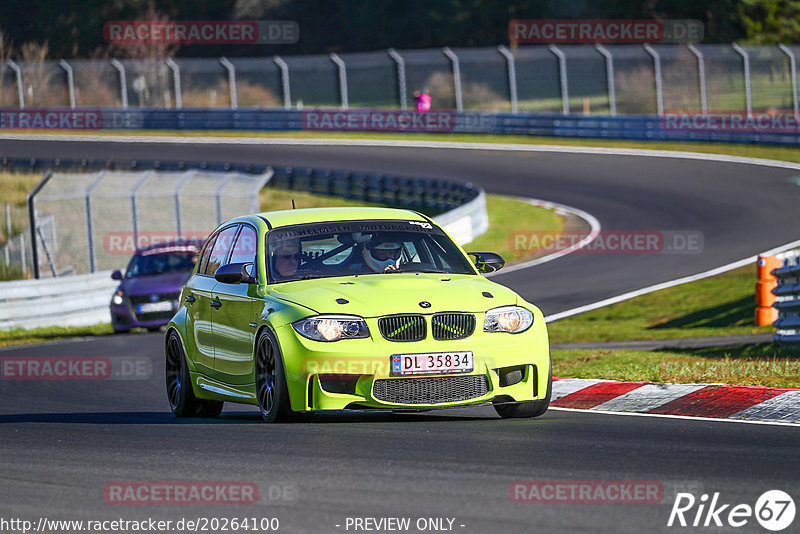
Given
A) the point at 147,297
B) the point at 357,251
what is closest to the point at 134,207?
the point at 147,297

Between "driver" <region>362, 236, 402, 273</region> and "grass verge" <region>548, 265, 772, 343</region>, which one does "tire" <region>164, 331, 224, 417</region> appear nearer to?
"driver" <region>362, 236, 402, 273</region>

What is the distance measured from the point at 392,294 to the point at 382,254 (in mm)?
986

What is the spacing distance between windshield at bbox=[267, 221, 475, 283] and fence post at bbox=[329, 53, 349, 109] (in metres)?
41.5

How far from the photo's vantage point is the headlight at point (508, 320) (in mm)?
8875

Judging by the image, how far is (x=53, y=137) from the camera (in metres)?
55.9

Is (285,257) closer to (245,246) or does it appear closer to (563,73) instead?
(245,246)

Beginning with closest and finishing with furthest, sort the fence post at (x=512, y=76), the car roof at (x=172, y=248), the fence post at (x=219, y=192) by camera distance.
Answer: the car roof at (x=172, y=248) → the fence post at (x=219, y=192) → the fence post at (x=512, y=76)

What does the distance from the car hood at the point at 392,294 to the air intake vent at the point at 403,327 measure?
0.05 metres

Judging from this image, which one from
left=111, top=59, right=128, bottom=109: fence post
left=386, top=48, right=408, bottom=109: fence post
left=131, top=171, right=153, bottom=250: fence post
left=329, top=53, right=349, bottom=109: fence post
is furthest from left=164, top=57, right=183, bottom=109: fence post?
left=131, top=171, right=153, bottom=250: fence post

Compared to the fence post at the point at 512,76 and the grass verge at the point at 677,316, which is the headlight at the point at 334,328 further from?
the fence post at the point at 512,76

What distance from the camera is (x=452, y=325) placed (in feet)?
28.7

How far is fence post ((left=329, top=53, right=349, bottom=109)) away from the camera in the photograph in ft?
169

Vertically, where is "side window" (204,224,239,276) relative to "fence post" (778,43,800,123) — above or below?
above

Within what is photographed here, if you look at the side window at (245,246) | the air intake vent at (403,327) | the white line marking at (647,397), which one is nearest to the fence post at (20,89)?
the side window at (245,246)
